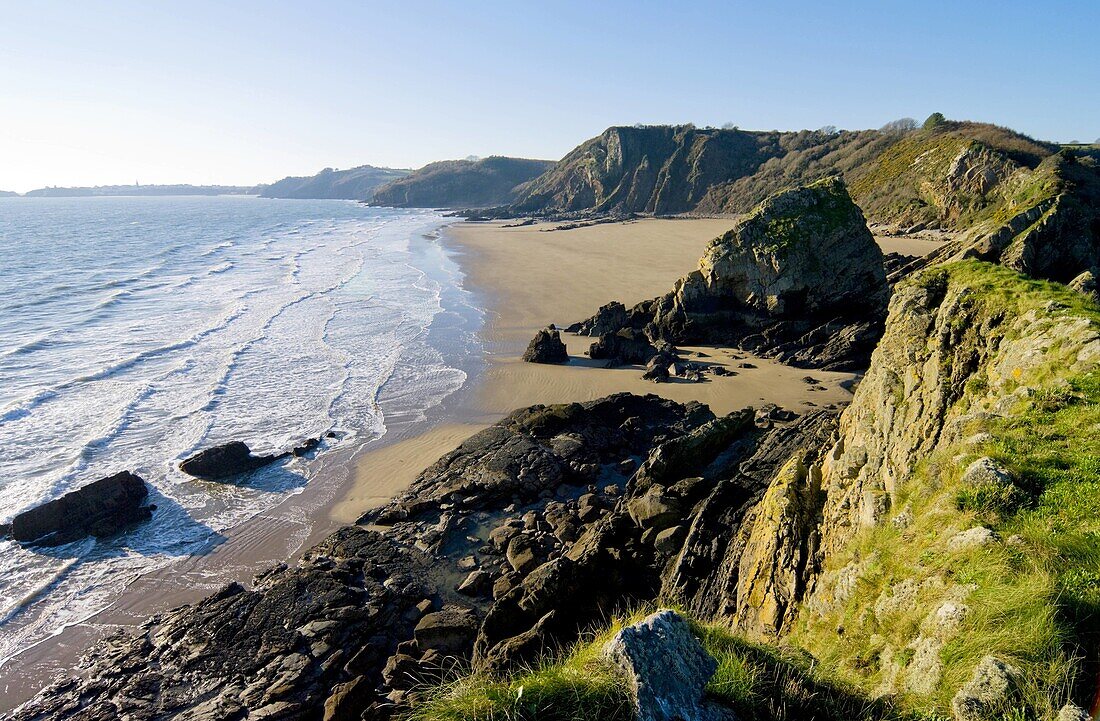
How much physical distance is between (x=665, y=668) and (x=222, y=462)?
14958 millimetres

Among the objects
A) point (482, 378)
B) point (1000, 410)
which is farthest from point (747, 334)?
point (1000, 410)

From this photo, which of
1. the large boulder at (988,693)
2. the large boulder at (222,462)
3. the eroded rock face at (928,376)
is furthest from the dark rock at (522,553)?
the large boulder at (222,462)

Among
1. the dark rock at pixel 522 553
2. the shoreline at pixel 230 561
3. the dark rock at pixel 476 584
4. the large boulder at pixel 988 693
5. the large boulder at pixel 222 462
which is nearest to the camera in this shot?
the large boulder at pixel 988 693

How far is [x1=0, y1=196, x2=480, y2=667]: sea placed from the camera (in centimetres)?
1264

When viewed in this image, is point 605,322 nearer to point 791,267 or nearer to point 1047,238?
point 791,267

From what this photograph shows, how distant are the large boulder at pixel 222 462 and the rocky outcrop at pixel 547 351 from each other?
10.7 metres

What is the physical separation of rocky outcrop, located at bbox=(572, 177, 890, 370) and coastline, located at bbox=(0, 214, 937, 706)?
1580mm

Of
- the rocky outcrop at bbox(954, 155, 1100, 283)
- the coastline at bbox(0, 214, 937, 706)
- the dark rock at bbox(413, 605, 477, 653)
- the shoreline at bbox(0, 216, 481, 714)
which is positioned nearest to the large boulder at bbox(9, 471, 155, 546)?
the shoreline at bbox(0, 216, 481, 714)

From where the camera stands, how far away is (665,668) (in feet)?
13.2

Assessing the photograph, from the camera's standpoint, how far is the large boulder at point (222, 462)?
1538cm

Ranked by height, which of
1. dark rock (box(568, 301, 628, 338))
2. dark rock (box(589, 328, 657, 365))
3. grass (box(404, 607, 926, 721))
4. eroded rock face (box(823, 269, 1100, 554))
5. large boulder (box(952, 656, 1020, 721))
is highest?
eroded rock face (box(823, 269, 1100, 554))

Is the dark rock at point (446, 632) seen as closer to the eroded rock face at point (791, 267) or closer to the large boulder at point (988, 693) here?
the large boulder at point (988, 693)

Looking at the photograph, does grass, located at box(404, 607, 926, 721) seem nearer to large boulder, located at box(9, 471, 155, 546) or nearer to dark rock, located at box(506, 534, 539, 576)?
dark rock, located at box(506, 534, 539, 576)

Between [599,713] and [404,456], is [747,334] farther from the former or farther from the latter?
[599,713]
